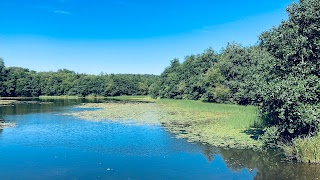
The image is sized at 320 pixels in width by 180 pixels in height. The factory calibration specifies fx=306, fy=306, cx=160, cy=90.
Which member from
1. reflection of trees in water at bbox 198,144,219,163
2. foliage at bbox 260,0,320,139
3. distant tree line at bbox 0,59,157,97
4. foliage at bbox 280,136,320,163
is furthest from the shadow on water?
distant tree line at bbox 0,59,157,97

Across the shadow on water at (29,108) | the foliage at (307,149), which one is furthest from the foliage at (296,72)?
the shadow on water at (29,108)

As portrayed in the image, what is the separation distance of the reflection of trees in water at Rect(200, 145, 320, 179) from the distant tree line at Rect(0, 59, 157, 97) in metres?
93.4

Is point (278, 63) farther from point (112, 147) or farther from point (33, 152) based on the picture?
point (33, 152)

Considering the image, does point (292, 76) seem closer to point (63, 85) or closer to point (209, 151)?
point (209, 151)

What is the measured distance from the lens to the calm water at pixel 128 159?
12.4 m

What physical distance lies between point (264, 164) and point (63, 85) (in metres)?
104

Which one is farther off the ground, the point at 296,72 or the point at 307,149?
the point at 296,72

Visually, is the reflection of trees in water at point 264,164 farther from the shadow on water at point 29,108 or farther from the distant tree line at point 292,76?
the shadow on water at point 29,108

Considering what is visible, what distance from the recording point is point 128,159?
1491cm

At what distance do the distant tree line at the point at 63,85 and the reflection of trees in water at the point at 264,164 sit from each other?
93393mm

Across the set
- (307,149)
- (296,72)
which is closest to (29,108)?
(296,72)

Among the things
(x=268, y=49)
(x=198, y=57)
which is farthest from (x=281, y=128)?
(x=198, y=57)

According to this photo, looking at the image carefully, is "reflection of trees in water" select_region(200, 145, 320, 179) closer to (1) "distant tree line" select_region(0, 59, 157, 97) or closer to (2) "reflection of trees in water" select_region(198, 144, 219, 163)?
(2) "reflection of trees in water" select_region(198, 144, 219, 163)

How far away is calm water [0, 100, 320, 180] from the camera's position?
488 inches
